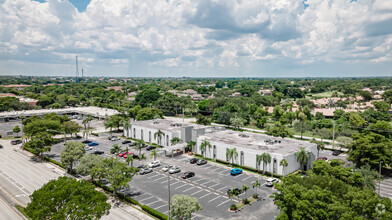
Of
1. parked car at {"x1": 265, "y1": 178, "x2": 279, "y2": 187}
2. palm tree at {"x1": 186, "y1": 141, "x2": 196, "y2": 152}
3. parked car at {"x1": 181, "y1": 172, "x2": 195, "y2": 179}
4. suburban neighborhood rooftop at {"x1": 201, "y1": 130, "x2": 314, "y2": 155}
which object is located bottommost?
parked car at {"x1": 265, "y1": 178, "x2": 279, "y2": 187}

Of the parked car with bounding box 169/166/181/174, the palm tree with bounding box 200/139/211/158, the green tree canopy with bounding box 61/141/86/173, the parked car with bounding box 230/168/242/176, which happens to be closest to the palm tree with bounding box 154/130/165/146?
the palm tree with bounding box 200/139/211/158

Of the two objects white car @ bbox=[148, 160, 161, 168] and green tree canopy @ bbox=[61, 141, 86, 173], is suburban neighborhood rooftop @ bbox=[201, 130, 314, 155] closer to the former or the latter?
white car @ bbox=[148, 160, 161, 168]

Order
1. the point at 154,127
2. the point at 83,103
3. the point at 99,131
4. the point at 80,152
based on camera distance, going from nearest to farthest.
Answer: the point at 80,152 → the point at 154,127 → the point at 99,131 → the point at 83,103

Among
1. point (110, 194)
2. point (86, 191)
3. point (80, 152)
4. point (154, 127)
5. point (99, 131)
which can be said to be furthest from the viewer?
point (99, 131)

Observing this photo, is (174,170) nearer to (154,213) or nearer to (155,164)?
(155,164)

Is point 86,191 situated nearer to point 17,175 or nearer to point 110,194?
point 110,194

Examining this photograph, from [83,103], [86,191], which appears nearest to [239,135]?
[86,191]
